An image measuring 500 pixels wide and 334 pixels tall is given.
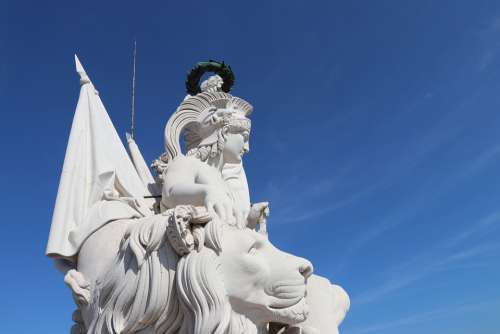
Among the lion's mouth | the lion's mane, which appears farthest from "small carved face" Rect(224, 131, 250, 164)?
the lion's mouth

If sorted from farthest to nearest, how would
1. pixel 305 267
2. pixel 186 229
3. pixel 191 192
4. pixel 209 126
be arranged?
1. pixel 209 126
2. pixel 191 192
3. pixel 305 267
4. pixel 186 229

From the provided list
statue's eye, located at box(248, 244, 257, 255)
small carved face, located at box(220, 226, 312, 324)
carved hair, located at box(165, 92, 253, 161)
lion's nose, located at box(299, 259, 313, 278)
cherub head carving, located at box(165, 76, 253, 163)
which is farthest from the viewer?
carved hair, located at box(165, 92, 253, 161)

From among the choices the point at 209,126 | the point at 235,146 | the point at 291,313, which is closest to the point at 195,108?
the point at 209,126

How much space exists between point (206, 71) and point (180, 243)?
3227 millimetres

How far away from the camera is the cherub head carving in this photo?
14.5ft

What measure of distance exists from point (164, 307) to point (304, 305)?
1076 millimetres

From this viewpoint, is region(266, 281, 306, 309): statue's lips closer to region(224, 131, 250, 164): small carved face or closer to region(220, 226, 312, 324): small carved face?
region(220, 226, 312, 324): small carved face

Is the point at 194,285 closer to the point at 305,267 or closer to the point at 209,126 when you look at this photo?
the point at 305,267

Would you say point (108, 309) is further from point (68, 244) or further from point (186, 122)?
point (186, 122)

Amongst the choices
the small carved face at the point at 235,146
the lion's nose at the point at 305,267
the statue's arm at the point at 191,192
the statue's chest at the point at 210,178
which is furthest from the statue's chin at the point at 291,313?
the small carved face at the point at 235,146

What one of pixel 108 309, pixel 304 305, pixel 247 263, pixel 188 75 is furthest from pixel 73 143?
pixel 304 305

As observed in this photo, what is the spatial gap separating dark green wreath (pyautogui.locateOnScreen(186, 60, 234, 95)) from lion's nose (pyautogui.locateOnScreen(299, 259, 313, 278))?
2966mm

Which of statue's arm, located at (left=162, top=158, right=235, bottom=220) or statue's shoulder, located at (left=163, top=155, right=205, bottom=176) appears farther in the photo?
statue's shoulder, located at (left=163, top=155, right=205, bottom=176)

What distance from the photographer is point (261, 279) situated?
2.95 m
